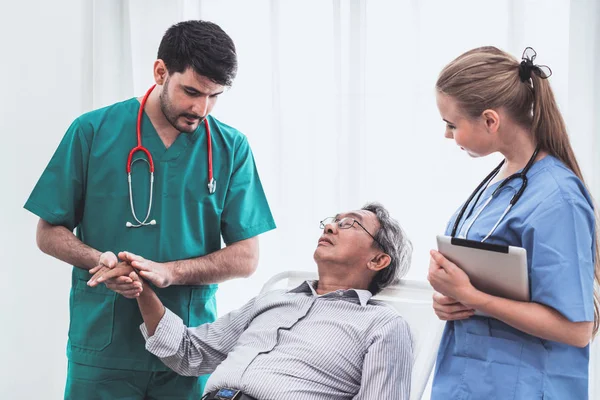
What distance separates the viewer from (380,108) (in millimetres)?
2533

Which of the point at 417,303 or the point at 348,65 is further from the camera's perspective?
the point at 348,65

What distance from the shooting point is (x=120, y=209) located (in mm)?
1915

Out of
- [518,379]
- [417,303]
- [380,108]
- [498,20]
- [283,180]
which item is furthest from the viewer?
[283,180]

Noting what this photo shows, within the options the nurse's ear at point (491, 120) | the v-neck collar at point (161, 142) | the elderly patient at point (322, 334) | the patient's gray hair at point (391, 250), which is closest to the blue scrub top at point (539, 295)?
the nurse's ear at point (491, 120)

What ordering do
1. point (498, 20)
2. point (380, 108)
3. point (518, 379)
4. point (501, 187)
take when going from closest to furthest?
point (518, 379), point (501, 187), point (498, 20), point (380, 108)

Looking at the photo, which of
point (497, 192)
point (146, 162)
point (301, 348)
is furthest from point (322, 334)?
point (146, 162)

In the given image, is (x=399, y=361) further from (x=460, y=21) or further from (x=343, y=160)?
(x=460, y=21)

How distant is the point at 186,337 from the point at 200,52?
80 cm

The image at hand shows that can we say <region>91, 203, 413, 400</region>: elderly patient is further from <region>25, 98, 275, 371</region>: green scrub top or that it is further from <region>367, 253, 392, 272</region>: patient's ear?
<region>25, 98, 275, 371</region>: green scrub top

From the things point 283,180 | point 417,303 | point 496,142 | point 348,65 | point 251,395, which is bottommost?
point 251,395

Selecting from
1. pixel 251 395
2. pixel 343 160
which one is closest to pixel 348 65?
pixel 343 160

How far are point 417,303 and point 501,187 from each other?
58cm

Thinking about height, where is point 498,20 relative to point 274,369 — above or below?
above

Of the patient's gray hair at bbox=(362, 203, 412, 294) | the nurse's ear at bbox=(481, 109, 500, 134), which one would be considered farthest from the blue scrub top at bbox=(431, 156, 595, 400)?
the patient's gray hair at bbox=(362, 203, 412, 294)
